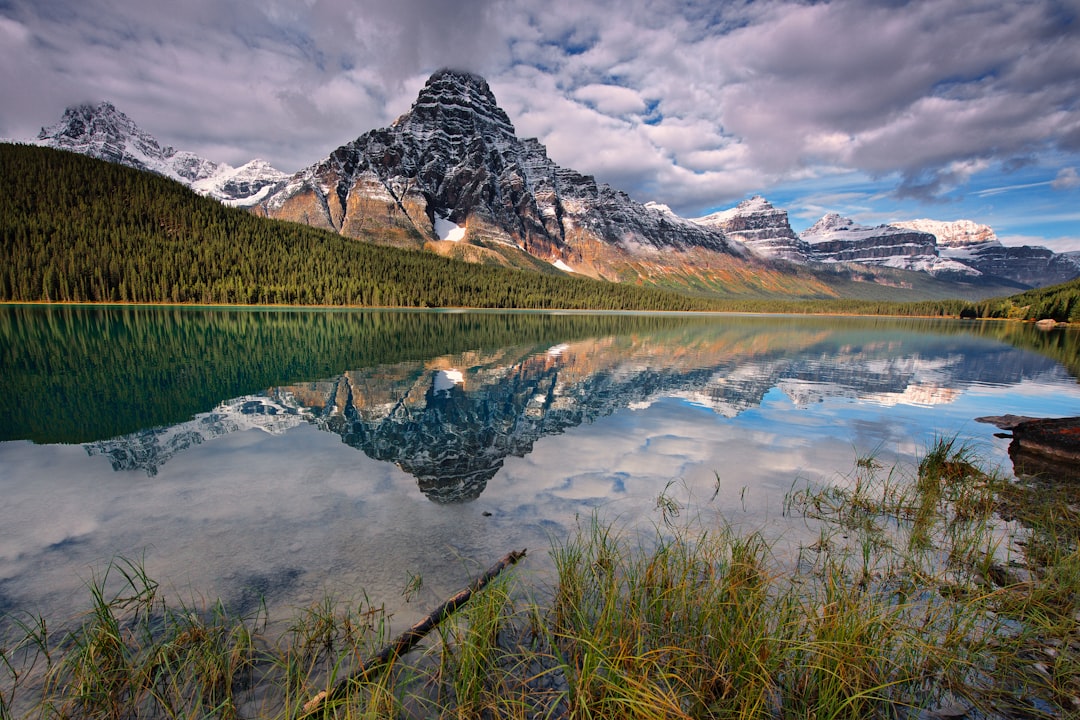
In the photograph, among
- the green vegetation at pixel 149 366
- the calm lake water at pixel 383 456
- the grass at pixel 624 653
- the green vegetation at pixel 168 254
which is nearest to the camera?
the grass at pixel 624 653

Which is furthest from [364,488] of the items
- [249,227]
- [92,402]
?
[249,227]

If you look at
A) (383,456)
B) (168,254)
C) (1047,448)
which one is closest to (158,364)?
(383,456)

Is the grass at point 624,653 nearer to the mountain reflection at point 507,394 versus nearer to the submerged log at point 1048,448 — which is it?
the mountain reflection at point 507,394

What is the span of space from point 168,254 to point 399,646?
149m

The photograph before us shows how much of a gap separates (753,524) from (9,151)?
21605cm

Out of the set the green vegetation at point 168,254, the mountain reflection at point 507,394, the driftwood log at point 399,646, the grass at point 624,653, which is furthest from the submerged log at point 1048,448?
the green vegetation at point 168,254

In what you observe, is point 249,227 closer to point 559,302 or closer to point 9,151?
point 9,151

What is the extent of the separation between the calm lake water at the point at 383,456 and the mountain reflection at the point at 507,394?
0.15 m

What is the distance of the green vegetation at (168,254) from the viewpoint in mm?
100625

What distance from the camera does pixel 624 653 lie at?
4.71m

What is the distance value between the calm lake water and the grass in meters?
0.96

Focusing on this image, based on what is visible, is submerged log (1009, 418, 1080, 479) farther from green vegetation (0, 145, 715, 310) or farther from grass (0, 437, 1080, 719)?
green vegetation (0, 145, 715, 310)

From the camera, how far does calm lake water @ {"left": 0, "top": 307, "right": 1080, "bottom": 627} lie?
7.46 meters

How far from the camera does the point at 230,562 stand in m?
7.36
